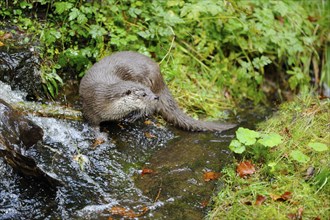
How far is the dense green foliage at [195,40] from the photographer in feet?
15.2

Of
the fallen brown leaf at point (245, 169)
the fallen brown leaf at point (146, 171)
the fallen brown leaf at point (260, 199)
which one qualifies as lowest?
the fallen brown leaf at point (146, 171)

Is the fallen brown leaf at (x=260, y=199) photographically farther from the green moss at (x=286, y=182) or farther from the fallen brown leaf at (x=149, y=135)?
the fallen brown leaf at (x=149, y=135)

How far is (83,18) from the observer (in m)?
4.56

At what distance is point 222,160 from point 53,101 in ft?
5.38

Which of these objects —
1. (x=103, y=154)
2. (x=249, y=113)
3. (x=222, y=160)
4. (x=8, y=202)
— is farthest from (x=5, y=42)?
(x=249, y=113)

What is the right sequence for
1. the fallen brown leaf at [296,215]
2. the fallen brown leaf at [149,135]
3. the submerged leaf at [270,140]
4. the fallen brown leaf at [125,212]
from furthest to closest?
1. the fallen brown leaf at [149,135]
2. the submerged leaf at [270,140]
3. the fallen brown leaf at [125,212]
4. the fallen brown leaf at [296,215]

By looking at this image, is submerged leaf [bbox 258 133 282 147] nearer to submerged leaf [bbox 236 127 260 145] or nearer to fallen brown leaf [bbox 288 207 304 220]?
submerged leaf [bbox 236 127 260 145]

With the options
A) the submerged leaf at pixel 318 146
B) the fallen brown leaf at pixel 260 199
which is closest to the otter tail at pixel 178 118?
the submerged leaf at pixel 318 146

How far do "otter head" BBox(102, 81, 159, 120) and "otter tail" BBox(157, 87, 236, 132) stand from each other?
415 millimetres

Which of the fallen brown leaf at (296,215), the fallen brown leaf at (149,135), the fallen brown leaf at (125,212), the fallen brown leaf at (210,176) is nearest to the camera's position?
the fallen brown leaf at (296,215)

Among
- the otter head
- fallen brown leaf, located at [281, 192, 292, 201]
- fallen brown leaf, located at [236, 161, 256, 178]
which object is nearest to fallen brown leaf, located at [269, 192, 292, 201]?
fallen brown leaf, located at [281, 192, 292, 201]

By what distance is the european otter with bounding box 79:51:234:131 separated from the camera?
4.07 m

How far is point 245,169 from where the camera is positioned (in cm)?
351

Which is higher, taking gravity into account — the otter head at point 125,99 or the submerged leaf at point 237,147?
the otter head at point 125,99
